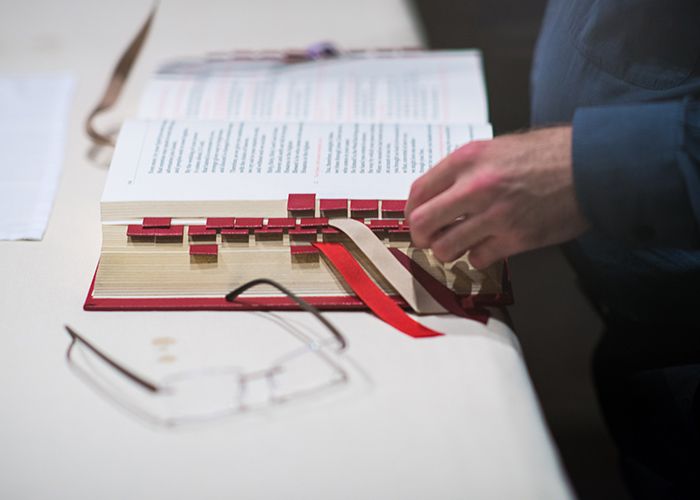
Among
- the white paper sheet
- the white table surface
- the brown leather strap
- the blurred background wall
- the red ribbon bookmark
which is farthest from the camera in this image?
the blurred background wall

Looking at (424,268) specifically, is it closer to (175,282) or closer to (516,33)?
(175,282)

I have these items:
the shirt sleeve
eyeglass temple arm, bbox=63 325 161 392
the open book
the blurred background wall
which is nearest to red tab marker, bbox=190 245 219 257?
the open book

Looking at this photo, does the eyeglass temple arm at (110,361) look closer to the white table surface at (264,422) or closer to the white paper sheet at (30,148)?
the white table surface at (264,422)

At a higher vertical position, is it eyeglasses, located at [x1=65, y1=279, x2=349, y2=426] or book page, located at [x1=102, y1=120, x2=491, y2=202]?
book page, located at [x1=102, y1=120, x2=491, y2=202]

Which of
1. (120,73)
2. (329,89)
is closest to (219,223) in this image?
(329,89)

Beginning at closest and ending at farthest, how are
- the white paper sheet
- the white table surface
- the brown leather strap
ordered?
the white table surface
the white paper sheet
the brown leather strap

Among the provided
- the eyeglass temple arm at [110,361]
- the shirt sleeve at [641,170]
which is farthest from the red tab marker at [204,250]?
the shirt sleeve at [641,170]

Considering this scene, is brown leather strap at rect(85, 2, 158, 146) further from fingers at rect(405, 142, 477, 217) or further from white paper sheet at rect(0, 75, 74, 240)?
fingers at rect(405, 142, 477, 217)

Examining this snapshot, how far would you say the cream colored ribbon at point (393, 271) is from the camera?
0.60 metres

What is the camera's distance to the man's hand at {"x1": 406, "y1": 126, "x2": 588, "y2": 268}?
0.55 meters

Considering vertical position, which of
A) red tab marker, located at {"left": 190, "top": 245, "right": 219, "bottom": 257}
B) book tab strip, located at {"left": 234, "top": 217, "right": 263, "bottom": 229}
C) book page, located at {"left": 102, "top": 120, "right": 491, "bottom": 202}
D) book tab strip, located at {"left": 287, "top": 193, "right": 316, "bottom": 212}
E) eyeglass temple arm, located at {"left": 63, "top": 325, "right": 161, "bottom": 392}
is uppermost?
book page, located at {"left": 102, "top": 120, "right": 491, "bottom": 202}

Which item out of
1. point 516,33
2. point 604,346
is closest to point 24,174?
point 604,346

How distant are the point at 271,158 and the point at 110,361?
22cm

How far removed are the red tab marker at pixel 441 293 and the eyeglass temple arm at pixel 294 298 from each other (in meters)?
0.08
